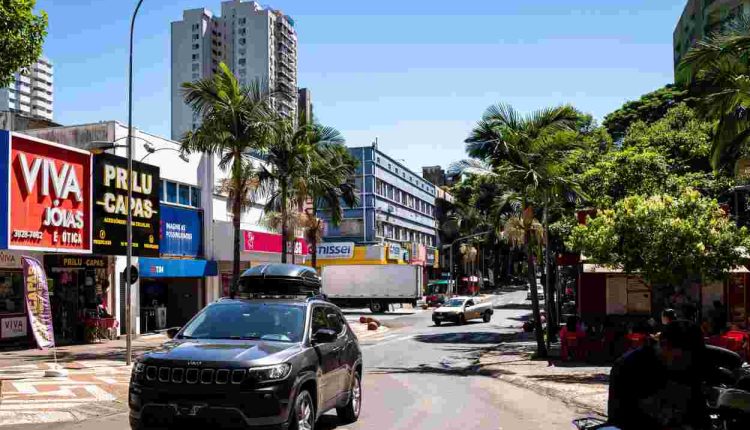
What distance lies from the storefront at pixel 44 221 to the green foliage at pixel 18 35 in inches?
388

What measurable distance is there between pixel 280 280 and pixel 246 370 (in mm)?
7734

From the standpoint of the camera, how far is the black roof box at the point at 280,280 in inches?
571

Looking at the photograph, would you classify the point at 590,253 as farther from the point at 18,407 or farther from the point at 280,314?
the point at 18,407

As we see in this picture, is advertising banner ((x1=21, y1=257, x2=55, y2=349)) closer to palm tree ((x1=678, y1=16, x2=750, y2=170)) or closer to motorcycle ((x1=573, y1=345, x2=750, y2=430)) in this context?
motorcycle ((x1=573, y1=345, x2=750, y2=430))

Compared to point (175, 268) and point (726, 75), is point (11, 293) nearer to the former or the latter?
point (175, 268)

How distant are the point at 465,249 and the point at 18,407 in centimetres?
7999

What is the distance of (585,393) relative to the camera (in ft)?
45.2

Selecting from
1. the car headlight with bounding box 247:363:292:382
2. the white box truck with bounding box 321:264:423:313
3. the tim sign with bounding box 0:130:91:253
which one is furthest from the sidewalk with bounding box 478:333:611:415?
the white box truck with bounding box 321:264:423:313

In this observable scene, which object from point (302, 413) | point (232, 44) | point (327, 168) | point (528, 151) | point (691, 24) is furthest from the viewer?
point (232, 44)

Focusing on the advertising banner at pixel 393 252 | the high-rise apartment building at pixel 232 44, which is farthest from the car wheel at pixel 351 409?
the high-rise apartment building at pixel 232 44

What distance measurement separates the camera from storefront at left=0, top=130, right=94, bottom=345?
2159cm

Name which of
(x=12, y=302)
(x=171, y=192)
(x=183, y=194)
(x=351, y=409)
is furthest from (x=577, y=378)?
(x=183, y=194)

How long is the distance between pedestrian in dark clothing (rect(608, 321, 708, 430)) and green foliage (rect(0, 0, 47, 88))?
11.1 m

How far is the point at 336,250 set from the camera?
61812 mm
